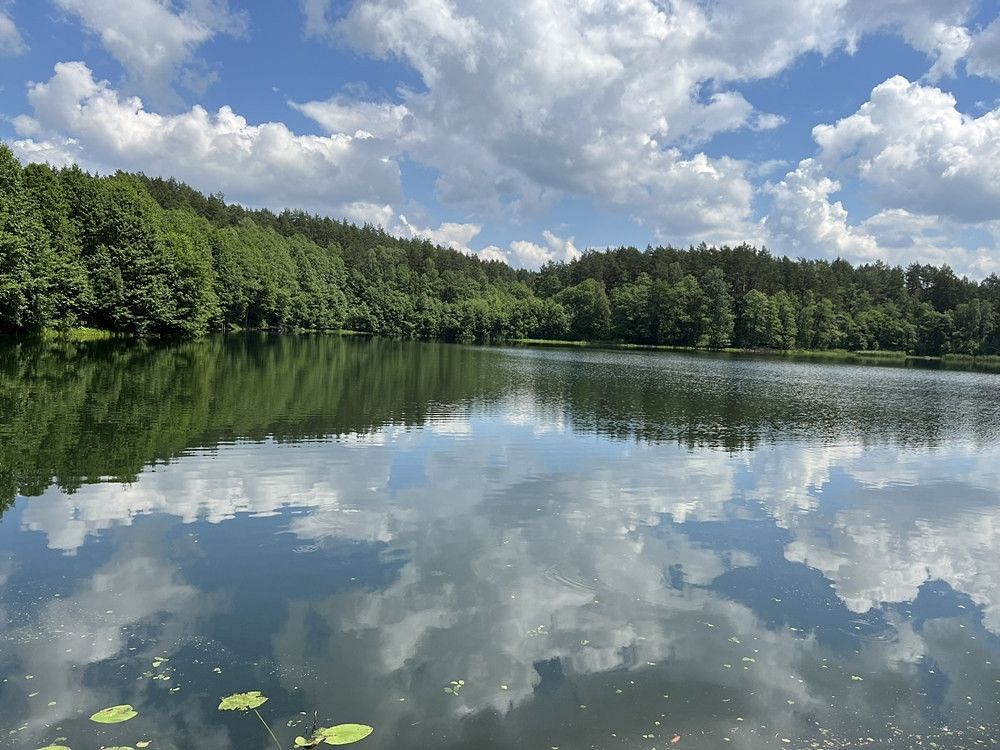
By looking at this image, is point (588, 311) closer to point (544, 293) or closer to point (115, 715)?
point (544, 293)

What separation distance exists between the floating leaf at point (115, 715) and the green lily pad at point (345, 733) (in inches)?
76.5

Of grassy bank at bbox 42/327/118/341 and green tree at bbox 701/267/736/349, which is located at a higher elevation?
green tree at bbox 701/267/736/349

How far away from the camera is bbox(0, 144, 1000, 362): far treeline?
104m

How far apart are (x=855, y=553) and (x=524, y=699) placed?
912 centimetres

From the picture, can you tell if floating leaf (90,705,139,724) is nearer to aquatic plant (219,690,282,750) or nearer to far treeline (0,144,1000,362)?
aquatic plant (219,690,282,750)

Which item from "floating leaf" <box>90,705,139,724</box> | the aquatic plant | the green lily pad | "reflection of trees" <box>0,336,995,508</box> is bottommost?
the green lily pad

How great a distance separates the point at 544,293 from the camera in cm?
18488

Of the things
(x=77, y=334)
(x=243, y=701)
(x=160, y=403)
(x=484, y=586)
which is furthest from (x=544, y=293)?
(x=243, y=701)

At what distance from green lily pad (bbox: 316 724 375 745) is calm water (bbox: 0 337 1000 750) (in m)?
0.16

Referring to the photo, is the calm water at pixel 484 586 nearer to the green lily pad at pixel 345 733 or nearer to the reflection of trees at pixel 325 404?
the green lily pad at pixel 345 733

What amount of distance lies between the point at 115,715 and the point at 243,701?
1.20 m

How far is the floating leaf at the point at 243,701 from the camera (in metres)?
6.95

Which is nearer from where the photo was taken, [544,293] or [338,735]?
[338,735]

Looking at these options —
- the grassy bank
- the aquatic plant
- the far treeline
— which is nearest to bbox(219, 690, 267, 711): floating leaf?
the aquatic plant
